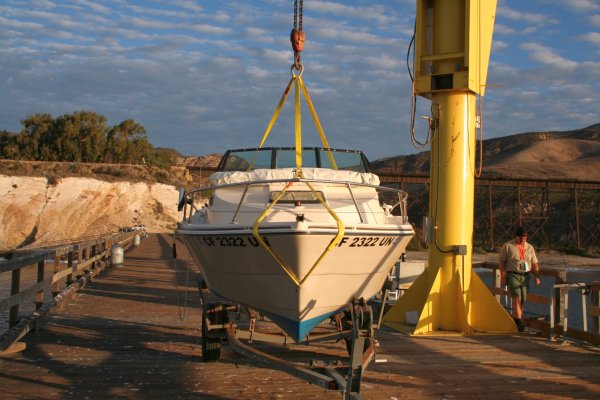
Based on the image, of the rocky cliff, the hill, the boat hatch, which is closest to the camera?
the boat hatch

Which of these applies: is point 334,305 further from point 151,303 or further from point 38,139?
point 38,139

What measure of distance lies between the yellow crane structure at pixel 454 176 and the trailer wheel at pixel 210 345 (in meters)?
3.46

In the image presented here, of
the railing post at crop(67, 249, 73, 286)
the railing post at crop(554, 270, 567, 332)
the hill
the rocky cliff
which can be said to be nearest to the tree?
the rocky cliff

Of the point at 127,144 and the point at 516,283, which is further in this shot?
the point at 127,144

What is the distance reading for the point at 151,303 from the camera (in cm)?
1366

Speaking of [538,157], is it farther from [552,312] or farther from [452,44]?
[552,312]

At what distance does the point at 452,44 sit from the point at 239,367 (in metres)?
6.08

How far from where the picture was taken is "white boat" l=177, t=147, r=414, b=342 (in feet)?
21.4

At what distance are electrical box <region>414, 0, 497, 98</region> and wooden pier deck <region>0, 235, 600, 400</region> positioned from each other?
390 cm

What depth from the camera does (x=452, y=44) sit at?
10.7 meters

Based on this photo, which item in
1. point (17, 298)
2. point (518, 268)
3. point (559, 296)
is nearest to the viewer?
point (17, 298)

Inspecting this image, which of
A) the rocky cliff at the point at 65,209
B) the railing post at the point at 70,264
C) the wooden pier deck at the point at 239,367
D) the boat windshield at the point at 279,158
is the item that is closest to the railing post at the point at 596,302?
the wooden pier deck at the point at 239,367

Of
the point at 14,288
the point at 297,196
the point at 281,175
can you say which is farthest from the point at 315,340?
the point at 14,288

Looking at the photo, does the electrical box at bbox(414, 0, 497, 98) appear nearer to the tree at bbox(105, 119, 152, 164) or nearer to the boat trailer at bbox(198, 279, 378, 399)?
the boat trailer at bbox(198, 279, 378, 399)
